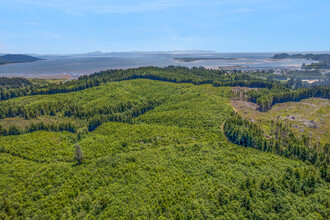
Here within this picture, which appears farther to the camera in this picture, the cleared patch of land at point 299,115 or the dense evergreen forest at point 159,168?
the cleared patch of land at point 299,115

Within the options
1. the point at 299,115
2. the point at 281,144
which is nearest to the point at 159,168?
the point at 281,144

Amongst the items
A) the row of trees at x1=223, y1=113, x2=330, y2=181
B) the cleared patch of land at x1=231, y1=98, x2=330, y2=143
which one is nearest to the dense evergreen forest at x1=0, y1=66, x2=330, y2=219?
the row of trees at x1=223, y1=113, x2=330, y2=181

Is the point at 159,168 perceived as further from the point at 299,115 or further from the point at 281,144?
the point at 299,115

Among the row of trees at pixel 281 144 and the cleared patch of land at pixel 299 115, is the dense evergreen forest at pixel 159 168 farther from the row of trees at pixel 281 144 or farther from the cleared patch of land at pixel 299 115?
the cleared patch of land at pixel 299 115

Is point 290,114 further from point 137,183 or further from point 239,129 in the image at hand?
point 137,183

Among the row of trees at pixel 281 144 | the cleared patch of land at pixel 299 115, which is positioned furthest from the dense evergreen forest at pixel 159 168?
the cleared patch of land at pixel 299 115

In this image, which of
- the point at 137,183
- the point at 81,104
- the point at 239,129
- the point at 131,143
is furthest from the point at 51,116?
the point at 239,129
